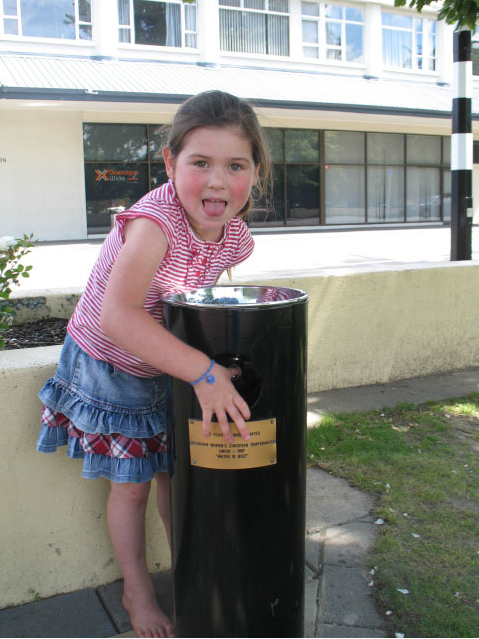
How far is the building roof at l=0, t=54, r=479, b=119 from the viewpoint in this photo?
15.5 m

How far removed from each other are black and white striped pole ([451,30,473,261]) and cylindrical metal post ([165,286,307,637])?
4484 mm

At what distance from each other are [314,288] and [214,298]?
229cm

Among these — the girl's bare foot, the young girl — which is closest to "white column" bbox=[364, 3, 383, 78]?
the young girl

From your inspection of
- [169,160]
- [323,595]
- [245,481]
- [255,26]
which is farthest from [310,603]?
[255,26]

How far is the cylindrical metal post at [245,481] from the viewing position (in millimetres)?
1638

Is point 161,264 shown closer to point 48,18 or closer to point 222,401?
point 222,401

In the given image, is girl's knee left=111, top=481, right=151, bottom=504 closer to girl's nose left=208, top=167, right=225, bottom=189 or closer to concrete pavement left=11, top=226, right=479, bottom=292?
girl's nose left=208, top=167, right=225, bottom=189

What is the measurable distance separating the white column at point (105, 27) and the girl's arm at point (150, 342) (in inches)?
739

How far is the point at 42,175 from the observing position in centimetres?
1767

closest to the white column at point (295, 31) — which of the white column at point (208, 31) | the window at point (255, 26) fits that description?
the window at point (255, 26)

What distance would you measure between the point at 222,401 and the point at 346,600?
106cm

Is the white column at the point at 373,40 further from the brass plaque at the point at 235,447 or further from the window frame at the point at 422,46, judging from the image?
the brass plaque at the point at 235,447

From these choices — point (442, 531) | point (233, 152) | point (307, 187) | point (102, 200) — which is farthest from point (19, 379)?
point (307, 187)

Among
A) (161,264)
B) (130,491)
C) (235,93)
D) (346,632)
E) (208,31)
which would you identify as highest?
(208,31)
